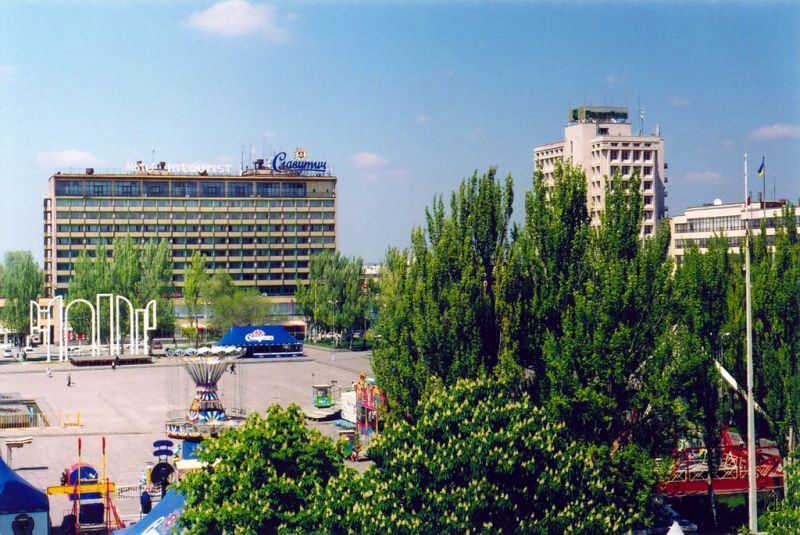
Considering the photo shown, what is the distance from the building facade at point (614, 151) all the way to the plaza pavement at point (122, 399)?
31658 mm

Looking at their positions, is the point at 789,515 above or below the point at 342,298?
below

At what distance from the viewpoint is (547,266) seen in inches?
1053

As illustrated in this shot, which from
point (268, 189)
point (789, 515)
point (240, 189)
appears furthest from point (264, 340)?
point (789, 515)

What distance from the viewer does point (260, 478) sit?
2066 cm

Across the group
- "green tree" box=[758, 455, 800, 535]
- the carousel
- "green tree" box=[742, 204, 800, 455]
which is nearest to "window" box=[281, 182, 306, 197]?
the carousel

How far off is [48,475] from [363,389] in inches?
493

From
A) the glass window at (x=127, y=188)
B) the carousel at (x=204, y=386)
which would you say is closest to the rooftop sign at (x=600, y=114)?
the glass window at (x=127, y=188)

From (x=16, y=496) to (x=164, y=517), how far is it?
139 inches

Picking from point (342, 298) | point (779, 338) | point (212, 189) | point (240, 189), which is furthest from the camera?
point (240, 189)

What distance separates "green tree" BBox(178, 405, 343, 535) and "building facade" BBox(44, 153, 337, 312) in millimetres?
92811

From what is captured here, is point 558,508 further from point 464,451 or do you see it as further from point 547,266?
point 547,266

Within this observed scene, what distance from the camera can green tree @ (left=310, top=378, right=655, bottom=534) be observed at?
18562 mm

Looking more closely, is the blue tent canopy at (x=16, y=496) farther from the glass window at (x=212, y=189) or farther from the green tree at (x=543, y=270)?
the glass window at (x=212, y=189)

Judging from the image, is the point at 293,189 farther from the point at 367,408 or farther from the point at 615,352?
the point at 615,352
